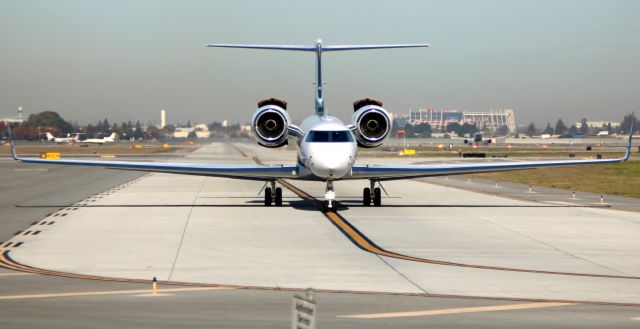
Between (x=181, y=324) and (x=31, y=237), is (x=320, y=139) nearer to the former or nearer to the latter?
(x=31, y=237)

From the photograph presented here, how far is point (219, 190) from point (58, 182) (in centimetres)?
1357

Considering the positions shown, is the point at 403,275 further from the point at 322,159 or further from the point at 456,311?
the point at 322,159

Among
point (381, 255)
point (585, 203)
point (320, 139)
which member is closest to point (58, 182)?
point (320, 139)

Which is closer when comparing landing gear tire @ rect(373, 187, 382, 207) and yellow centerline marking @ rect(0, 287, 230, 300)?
yellow centerline marking @ rect(0, 287, 230, 300)

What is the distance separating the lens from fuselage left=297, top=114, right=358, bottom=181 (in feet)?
91.6

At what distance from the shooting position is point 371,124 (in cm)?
3188

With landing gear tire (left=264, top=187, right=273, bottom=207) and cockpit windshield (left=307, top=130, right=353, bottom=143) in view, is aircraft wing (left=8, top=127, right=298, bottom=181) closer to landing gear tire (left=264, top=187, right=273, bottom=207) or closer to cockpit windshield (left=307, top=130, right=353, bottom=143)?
landing gear tire (left=264, top=187, right=273, bottom=207)

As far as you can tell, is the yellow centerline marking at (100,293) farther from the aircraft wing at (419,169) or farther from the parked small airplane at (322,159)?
the aircraft wing at (419,169)

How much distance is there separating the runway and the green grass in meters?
13.3

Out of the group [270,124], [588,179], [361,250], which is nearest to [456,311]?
[361,250]

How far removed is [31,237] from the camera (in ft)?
73.2

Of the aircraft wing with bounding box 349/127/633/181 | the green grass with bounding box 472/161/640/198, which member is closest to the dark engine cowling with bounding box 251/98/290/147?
the aircraft wing with bounding box 349/127/633/181

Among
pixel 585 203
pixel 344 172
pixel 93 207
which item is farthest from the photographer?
pixel 585 203

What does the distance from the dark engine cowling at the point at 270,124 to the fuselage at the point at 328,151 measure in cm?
248
